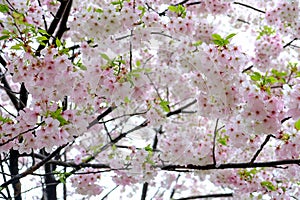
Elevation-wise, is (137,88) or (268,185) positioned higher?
(137,88)

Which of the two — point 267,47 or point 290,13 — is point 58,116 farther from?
point 267,47

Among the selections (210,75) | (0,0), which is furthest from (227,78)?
(0,0)

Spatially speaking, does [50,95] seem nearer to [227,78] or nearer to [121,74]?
[121,74]

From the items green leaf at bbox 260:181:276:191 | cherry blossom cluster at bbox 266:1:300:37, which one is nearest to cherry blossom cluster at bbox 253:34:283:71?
cherry blossom cluster at bbox 266:1:300:37

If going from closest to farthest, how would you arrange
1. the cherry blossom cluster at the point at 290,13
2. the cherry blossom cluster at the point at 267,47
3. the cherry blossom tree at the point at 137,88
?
the cherry blossom tree at the point at 137,88
the cherry blossom cluster at the point at 290,13
the cherry blossom cluster at the point at 267,47

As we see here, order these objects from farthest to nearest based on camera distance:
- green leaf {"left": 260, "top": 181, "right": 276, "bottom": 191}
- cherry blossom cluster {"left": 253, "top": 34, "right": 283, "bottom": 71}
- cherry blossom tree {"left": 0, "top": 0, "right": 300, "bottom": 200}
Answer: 1. cherry blossom cluster {"left": 253, "top": 34, "right": 283, "bottom": 71}
2. green leaf {"left": 260, "top": 181, "right": 276, "bottom": 191}
3. cherry blossom tree {"left": 0, "top": 0, "right": 300, "bottom": 200}

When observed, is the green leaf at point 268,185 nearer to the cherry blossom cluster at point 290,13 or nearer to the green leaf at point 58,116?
the cherry blossom cluster at point 290,13

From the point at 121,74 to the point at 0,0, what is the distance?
2.93ft

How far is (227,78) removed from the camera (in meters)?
2.45

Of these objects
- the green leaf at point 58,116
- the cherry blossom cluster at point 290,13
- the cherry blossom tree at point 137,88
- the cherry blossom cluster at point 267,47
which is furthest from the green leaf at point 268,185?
the green leaf at point 58,116

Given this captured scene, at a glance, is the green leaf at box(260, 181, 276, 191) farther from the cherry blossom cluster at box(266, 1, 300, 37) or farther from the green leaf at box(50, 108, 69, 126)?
the green leaf at box(50, 108, 69, 126)

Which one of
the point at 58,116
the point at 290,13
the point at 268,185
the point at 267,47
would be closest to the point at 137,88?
the point at 58,116

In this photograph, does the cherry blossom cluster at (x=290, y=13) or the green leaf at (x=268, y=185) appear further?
the cherry blossom cluster at (x=290, y=13)

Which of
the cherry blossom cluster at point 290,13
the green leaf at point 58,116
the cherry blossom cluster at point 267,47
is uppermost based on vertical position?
the cherry blossom cluster at point 267,47
